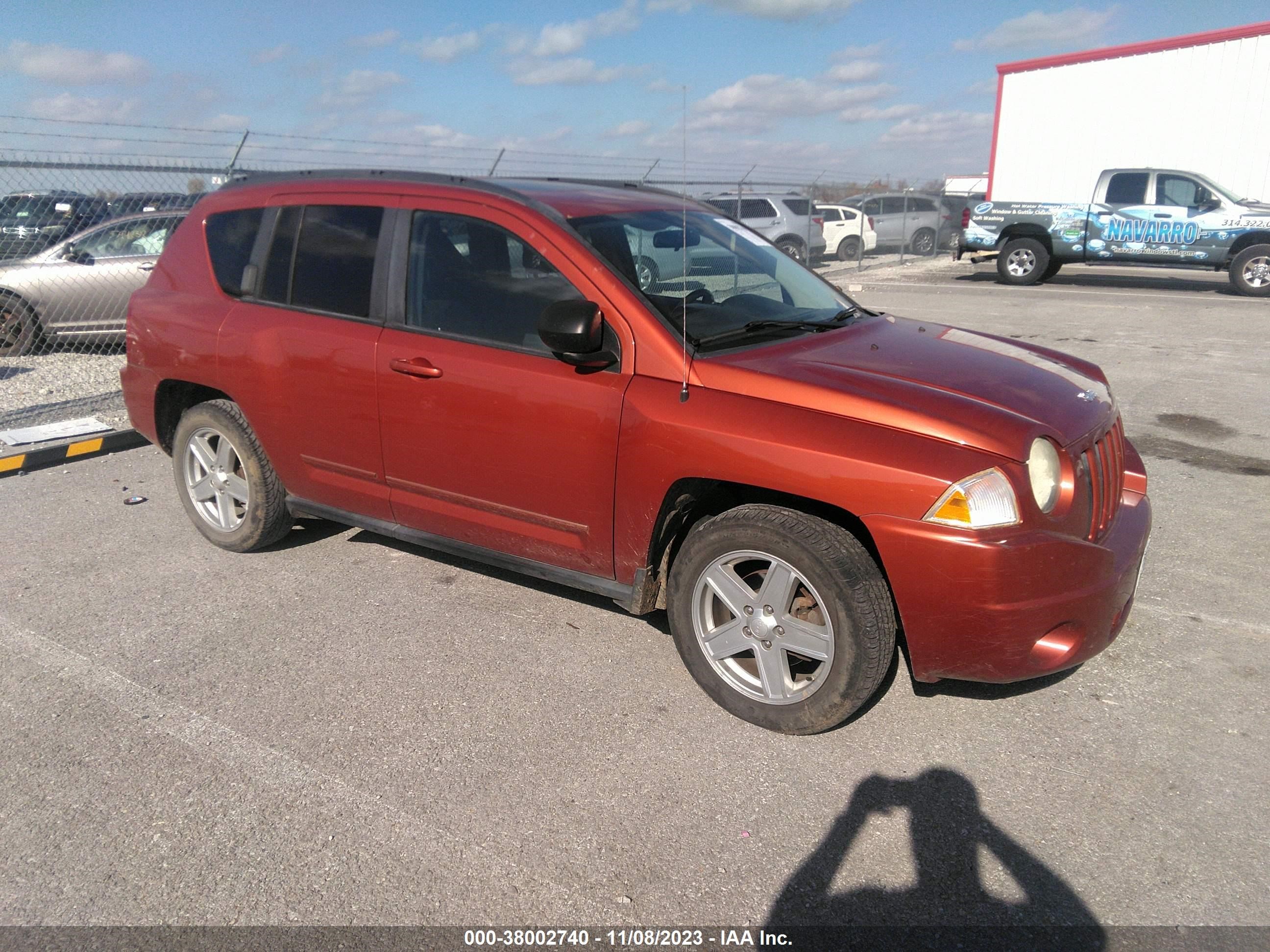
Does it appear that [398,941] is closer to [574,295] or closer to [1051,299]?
[574,295]

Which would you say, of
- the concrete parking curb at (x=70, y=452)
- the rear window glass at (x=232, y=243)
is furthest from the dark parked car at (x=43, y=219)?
the rear window glass at (x=232, y=243)

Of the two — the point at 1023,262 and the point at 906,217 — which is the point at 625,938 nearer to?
the point at 1023,262

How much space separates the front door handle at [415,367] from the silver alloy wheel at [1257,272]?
16523 millimetres

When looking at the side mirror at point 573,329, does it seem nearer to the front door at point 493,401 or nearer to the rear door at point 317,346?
the front door at point 493,401

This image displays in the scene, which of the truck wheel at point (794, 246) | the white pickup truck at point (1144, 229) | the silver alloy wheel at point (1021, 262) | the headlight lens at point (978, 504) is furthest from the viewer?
the truck wheel at point (794, 246)

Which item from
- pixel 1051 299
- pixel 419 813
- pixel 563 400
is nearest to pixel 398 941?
pixel 419 813

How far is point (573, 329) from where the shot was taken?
128 inches

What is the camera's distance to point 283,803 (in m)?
2.94

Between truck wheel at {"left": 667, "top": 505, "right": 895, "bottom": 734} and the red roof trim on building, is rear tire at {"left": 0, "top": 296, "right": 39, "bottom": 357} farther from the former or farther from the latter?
the red roof trim on building

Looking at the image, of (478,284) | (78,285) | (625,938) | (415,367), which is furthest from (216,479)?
(78,285)

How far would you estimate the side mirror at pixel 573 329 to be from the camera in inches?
129

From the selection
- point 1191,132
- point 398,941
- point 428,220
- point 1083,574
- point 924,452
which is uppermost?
point 1191,132

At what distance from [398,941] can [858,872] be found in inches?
48.7

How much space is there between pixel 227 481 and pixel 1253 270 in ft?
55.4
